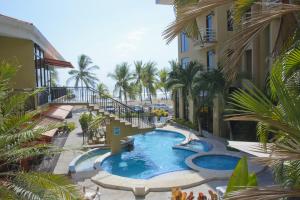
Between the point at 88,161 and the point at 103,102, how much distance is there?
444 cm

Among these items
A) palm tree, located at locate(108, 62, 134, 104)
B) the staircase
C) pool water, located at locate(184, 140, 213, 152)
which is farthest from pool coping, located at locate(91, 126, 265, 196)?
palm tree, located at locate(108, 62, 134, 104)

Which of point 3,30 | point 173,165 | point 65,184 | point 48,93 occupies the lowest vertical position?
point 173,165

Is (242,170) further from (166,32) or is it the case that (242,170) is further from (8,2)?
(8,2)

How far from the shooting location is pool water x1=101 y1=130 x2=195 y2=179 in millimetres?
18688

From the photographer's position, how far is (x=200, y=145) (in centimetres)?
2419

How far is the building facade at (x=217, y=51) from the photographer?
21.4m

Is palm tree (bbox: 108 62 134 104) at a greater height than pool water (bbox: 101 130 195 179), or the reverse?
palm tree (bbox: 108 62 134 104)

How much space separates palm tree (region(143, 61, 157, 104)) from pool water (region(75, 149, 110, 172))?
32.4m

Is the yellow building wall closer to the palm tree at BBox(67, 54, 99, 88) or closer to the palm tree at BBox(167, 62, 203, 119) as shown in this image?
the palm tree at BBox(167, 62, 203, 119)

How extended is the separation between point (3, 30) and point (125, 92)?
4147 cm

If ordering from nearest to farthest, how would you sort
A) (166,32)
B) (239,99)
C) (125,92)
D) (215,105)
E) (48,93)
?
(239,99), (166,32), (48,93), (215,105), (125,92)

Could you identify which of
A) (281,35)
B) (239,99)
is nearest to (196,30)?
(281,35)

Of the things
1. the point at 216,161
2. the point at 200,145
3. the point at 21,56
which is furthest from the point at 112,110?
the point at 21,56

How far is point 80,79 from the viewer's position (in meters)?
58.1
